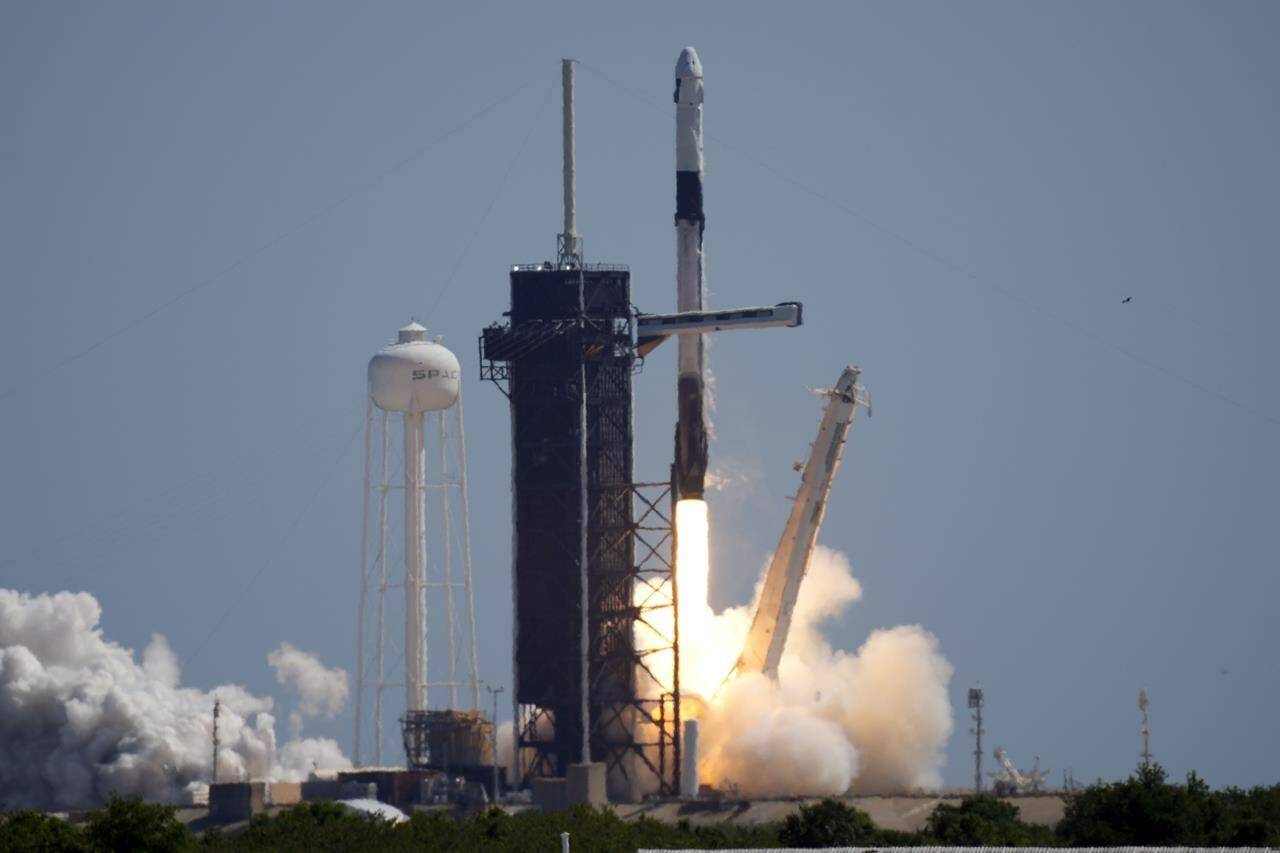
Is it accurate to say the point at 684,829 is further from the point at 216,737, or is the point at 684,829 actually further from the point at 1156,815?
the point at 216,737

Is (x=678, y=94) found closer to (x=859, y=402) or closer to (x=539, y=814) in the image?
(x=859, y=402)

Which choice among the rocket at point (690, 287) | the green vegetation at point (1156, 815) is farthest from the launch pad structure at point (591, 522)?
the green vegetation at point (1156, 815)

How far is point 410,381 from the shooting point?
174750 millimetres

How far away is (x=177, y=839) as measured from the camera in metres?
132

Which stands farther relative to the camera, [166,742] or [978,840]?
[166,742]

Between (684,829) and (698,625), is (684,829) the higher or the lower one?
the lower one

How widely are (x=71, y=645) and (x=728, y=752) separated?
34.8 meters

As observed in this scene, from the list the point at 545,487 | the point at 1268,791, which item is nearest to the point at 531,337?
the point at 545,487

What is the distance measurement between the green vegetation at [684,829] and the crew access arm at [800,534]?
1475 centimetres

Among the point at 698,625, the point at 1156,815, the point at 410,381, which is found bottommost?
the point at 1156,815

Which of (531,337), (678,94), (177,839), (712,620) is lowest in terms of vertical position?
(177,839)

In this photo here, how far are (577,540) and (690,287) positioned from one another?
40.8 ft

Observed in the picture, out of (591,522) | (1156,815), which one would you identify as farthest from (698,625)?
(1156,815)

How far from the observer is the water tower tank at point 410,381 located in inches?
6880
